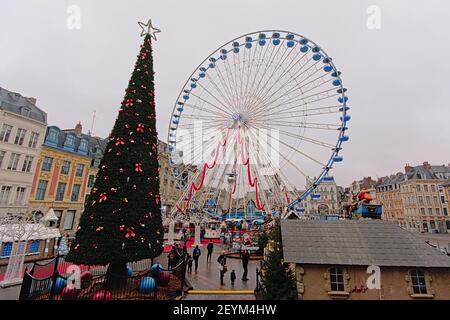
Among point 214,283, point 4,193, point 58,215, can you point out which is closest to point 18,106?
point 4,193

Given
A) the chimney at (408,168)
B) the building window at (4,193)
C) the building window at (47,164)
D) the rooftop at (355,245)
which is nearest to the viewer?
the rooftop at (355,245)

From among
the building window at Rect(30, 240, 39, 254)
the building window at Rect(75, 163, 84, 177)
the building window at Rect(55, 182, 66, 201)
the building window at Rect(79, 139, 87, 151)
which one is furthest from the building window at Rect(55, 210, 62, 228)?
the building window at Rect(30, 240, 39, 254)

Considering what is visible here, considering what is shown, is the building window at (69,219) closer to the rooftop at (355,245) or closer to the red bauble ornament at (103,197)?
the red bauble ornament at (103,197)

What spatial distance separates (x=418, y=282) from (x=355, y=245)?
2.40 m

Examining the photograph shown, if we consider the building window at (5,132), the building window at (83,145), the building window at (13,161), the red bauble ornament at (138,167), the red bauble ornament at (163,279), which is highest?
the building window at (83,145)

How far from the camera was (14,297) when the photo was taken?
10.1m

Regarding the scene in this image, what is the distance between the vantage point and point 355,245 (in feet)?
31.0

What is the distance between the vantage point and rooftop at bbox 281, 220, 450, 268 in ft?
28.8

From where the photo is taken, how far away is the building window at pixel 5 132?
22.1 m

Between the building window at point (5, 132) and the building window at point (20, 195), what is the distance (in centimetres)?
488

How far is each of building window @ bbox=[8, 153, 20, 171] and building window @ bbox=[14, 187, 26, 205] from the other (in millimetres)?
2050

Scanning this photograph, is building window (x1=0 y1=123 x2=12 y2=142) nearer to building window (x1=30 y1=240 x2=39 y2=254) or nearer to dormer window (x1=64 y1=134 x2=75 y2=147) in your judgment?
dormer window (x1=64 y1=134 x2=75 y2=147)

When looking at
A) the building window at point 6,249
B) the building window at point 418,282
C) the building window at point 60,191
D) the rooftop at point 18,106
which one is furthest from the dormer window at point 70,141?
the building window at point 418,282
